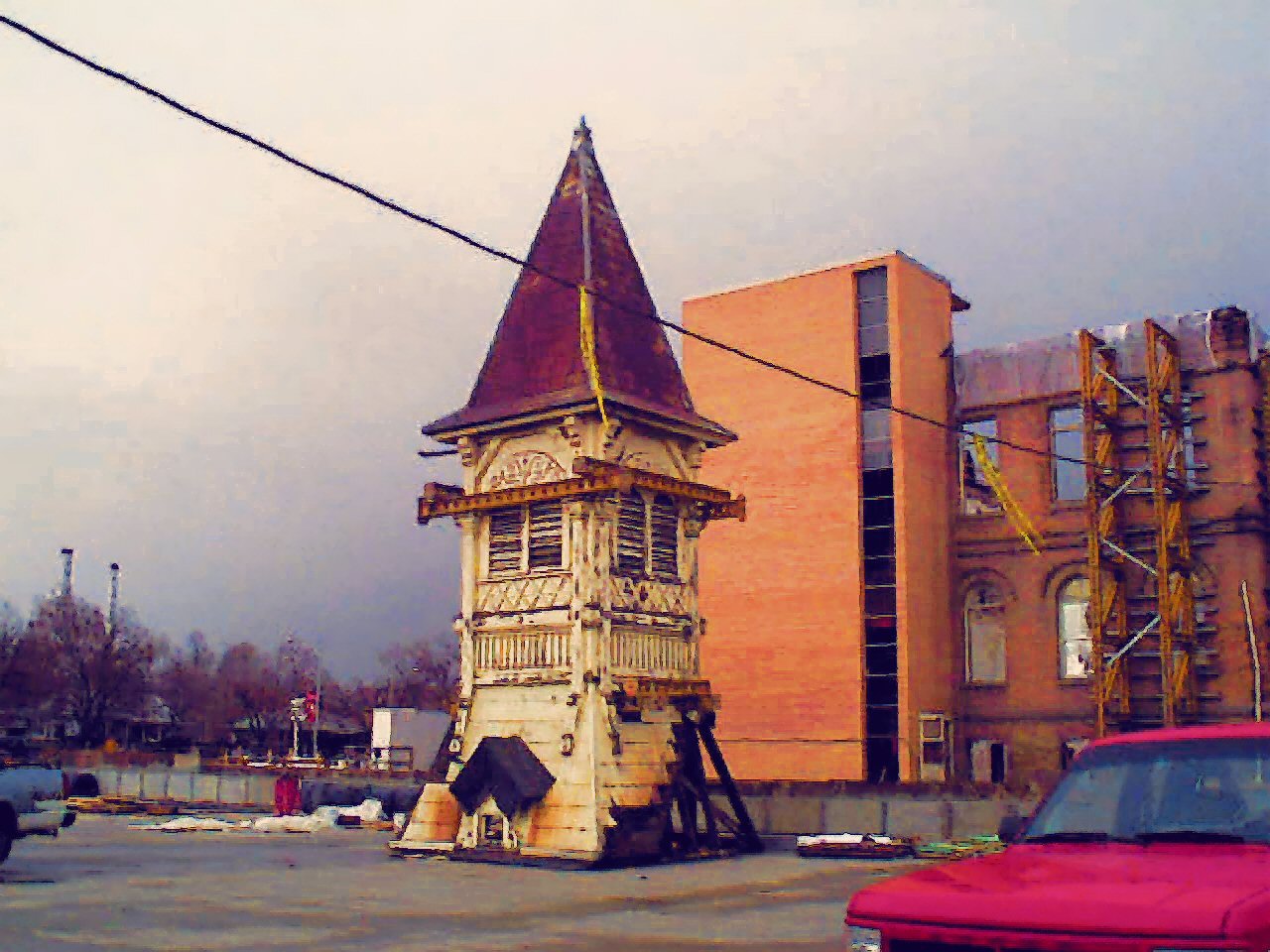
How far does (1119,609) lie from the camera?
37594mm

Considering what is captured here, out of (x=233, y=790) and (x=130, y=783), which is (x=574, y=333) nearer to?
(x=233, y=790)

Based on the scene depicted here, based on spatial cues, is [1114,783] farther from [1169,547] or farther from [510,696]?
[1169,547]

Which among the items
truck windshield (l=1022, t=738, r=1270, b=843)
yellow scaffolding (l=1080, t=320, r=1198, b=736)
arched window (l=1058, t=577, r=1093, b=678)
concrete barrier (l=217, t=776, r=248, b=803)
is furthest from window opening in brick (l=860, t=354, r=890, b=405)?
truck windshield (l=1022, t=738, r=1270, b=843)

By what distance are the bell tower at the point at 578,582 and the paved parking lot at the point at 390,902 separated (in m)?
1.08

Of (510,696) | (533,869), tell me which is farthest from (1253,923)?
(510,696)

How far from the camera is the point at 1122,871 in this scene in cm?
598

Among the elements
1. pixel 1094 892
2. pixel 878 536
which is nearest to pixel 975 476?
pixel 878 536

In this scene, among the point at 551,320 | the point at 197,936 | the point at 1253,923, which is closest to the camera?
the point at 1253,923

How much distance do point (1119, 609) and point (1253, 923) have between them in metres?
34.4

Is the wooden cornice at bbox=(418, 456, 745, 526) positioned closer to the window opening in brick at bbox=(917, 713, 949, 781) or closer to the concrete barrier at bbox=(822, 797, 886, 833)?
the concrete barrier at bbox=(822, 797, 886, 833)

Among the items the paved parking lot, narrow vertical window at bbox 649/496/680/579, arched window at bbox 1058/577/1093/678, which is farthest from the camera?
arched window at bbox 1058/577/1093/678

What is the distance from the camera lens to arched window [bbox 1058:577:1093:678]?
126ft

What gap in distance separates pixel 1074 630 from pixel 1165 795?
109 feet

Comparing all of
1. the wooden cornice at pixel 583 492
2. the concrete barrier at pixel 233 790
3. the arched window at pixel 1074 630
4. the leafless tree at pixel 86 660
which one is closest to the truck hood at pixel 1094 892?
the wooden cornice at pixel 583 492
